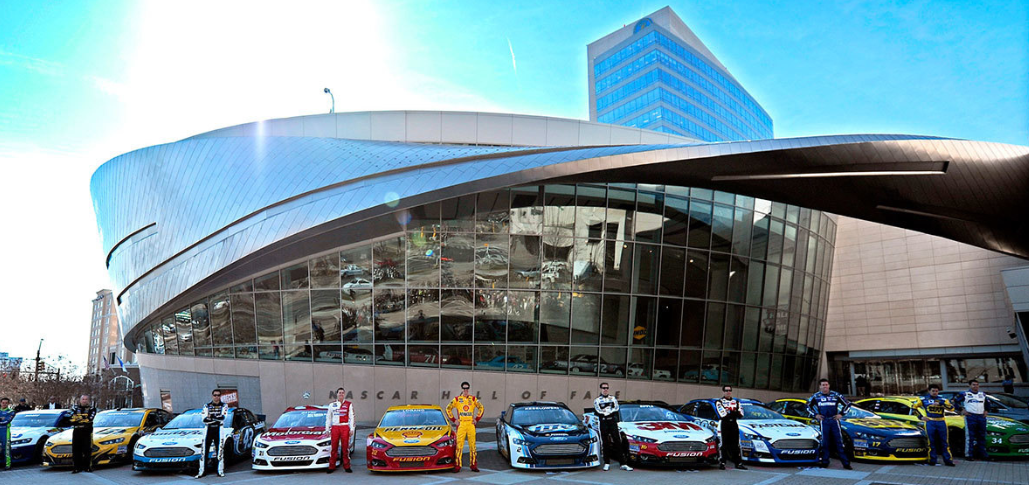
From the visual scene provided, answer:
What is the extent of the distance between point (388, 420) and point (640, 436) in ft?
16.8

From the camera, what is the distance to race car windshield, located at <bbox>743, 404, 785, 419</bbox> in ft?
44.2

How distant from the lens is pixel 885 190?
20.4 metres

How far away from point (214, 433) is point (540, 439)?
21.7 ft

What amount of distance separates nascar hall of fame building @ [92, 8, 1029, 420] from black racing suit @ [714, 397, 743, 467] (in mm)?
8979

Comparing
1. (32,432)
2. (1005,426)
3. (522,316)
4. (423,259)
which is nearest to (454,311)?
(423,259)

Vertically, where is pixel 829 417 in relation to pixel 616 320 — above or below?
below

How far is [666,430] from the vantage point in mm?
12117

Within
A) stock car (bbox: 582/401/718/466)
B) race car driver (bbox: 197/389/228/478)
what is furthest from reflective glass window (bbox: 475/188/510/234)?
race car driver (bbox: 197/389/228/478)

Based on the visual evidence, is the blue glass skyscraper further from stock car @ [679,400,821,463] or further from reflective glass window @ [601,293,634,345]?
stock car @ [679,400,821,463]

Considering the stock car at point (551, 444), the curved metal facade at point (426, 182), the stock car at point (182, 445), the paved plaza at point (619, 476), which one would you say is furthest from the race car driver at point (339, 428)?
the curved metal facade at point (426, 182)

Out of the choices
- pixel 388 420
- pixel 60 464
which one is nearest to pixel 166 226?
pixel 60 464

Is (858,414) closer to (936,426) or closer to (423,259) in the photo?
(936,426)

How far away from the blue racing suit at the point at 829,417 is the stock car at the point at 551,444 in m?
4.41

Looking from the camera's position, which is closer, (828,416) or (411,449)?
(411,449)
